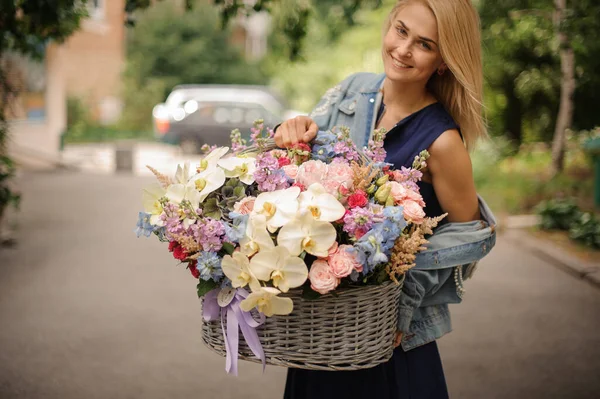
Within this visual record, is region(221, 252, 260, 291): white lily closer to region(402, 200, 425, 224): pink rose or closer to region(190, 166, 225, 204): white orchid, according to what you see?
region(190, 166, 225, 204): white orchid

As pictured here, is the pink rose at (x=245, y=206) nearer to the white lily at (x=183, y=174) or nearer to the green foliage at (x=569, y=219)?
the white lily at (x=183, y=174)

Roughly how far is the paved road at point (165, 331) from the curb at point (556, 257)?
14cm

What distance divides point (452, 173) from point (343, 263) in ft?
2.26

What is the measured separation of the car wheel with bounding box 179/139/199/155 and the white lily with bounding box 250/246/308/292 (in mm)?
19396

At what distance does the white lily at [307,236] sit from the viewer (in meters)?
1.93

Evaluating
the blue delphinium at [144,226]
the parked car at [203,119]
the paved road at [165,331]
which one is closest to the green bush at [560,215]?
the paved road at [165,331]

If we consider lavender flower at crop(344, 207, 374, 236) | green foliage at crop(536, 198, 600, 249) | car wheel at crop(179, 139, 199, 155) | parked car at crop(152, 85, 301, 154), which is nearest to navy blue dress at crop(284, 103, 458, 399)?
lavender flower at crop(344, 207, 374, 236)

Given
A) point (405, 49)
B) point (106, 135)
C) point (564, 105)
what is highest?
point (106, 135)

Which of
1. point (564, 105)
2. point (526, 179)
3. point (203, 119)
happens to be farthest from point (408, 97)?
point (203, 119)

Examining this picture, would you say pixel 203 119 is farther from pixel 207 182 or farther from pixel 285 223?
pixel 285 223

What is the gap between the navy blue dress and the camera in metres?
2.54

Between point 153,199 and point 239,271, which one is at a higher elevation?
point 153,199

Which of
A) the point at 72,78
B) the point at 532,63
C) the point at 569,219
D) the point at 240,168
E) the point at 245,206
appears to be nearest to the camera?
the point at 245,206

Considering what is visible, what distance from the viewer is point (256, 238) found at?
194cm
